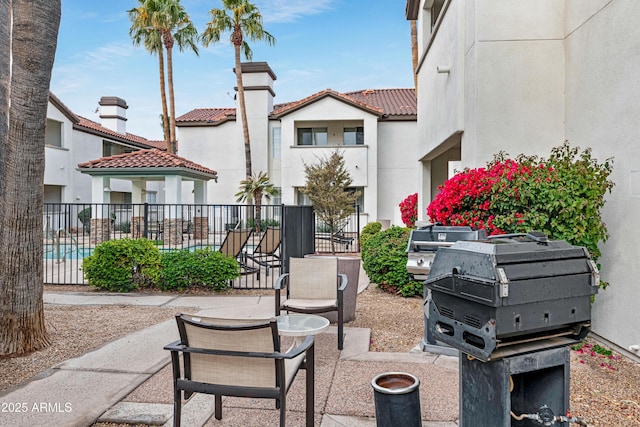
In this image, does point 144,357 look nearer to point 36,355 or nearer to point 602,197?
point 36,355

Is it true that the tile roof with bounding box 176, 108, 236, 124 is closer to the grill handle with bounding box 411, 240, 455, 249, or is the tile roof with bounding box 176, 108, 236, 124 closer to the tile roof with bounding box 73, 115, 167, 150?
the tile roof with bounding box 73, 115, 167, 150

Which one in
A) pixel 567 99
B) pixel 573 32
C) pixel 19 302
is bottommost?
pixel 19 302

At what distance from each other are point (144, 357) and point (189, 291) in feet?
12.5

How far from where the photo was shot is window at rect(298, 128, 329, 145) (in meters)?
23.6

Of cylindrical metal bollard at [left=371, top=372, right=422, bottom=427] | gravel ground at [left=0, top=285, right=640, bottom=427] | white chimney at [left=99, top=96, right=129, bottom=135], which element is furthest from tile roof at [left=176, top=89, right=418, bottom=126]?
cylindrical metal bollard at [left=371, top=372, right=422, bottom=427]

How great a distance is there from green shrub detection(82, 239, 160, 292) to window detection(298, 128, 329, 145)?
1625cm

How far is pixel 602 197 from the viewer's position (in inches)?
205

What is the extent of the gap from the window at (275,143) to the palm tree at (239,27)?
157 centimetres

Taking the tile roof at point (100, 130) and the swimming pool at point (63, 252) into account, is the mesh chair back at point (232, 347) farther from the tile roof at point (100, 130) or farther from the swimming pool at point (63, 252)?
the tile roof at point (100, 130)

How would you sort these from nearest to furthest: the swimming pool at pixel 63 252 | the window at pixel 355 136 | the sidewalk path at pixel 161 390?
the sidewalk path at pixel 161 390 → the swimming pool at pixel 63 252 → the window at pixel 355 136

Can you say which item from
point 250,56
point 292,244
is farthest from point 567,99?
point 250,56

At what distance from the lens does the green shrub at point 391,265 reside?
25.4ft

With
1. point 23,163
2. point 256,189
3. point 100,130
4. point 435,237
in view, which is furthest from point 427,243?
point 100,130

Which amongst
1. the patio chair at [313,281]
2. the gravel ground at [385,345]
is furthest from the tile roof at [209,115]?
the patio chair at [313,281]
